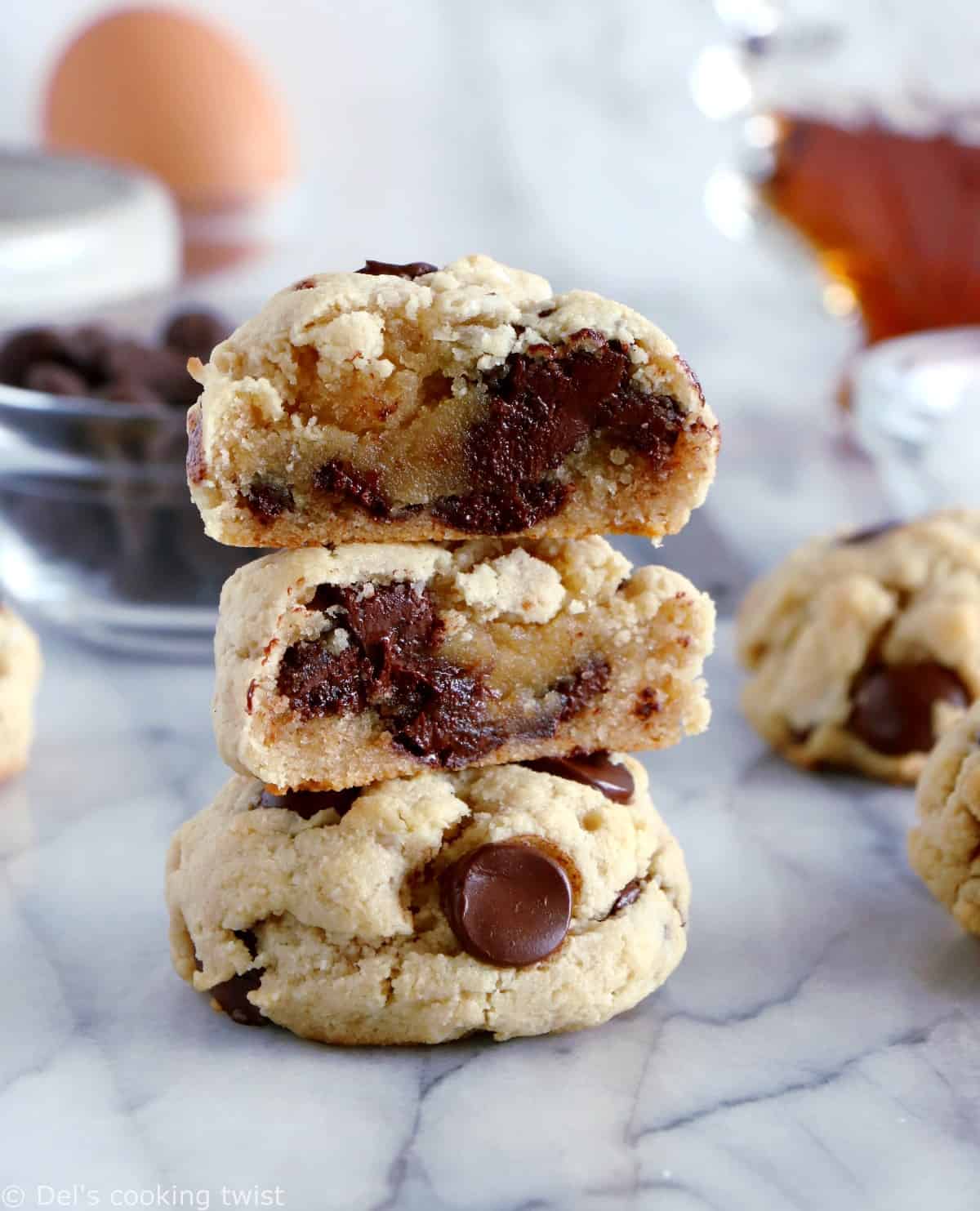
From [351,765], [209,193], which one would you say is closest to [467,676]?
[351,765]

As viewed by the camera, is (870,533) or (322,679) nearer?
(322,679)

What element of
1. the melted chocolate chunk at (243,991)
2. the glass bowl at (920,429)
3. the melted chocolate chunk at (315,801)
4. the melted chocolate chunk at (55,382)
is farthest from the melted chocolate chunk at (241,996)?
the glass bowl at (920,429)

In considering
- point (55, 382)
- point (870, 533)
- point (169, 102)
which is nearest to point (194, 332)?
point (55, 382)

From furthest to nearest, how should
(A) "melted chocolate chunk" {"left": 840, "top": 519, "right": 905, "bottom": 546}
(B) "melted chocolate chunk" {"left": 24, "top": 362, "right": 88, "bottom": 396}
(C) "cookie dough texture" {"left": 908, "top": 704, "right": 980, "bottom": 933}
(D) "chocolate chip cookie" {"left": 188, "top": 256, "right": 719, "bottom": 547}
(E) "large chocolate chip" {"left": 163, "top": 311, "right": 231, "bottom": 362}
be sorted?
(E) "large chocolate chip" {"left": 163, "top": 311, "right": 231, "bottom": 362}
(B) "melted chocolate chunk" {"left": 24, "top": 362, "right": 88, "bottom": 396}
(A) "melted chocolate chunk" {"left": 840, "top": 519, "right": 905, "bottom": 546}
(C) "cookie dough texture" {"left": 908, "top": 704, "right": 980, "bottom": 933}
(D) "chocolate chip cookie" {"left": 188, "top": 256, "right": 719, "bottom": 547}

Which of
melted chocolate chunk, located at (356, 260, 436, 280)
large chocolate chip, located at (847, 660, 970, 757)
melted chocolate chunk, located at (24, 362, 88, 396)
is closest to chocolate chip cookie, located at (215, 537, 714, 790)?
melted chocolate chunk, located at (356, 260, 436, 280)

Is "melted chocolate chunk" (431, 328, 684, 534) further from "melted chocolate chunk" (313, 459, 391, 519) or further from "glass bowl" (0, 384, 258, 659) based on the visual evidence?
"glass bowl" (0, 384, 258, 659)

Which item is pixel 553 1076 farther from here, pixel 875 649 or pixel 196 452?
pixel 875 649
